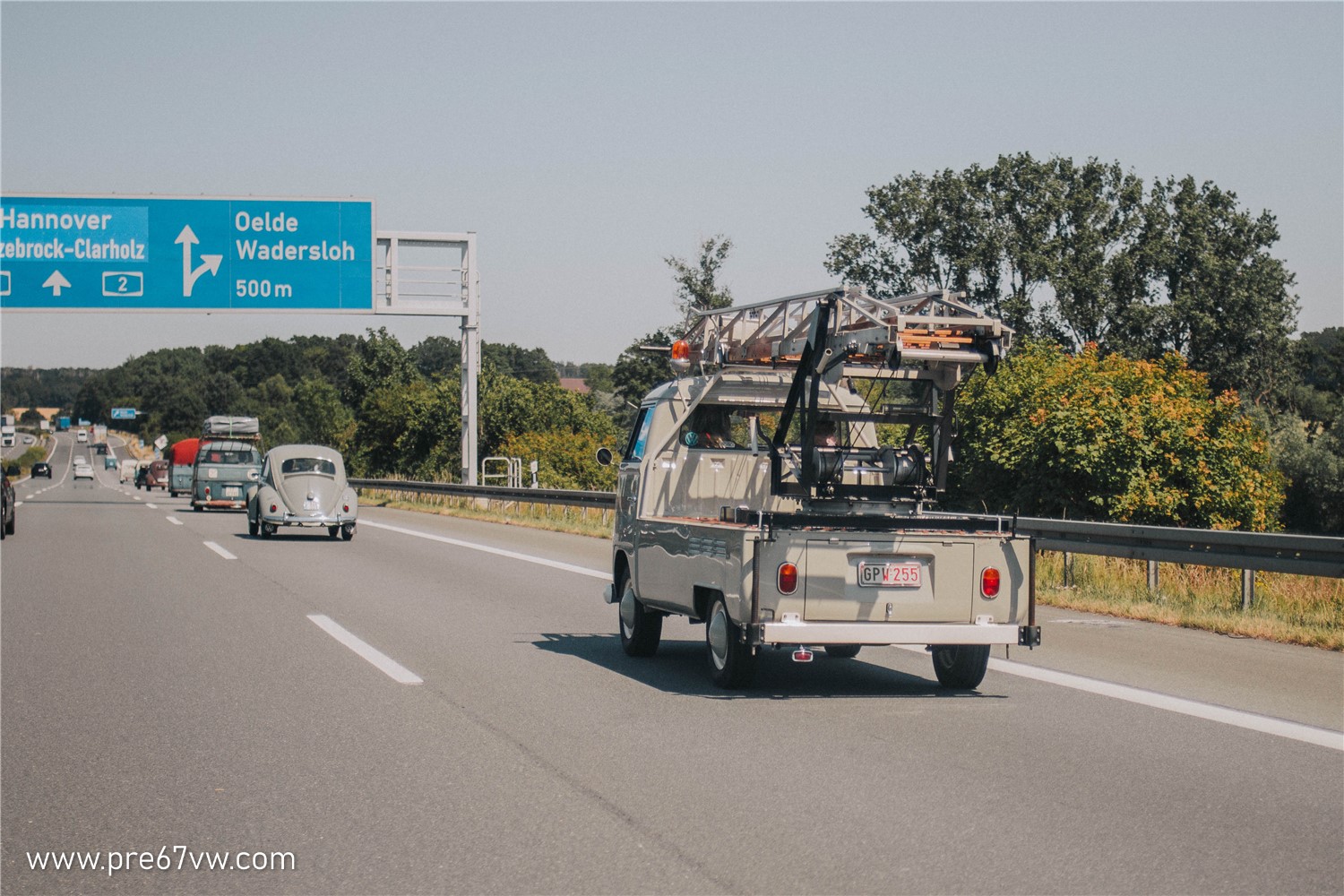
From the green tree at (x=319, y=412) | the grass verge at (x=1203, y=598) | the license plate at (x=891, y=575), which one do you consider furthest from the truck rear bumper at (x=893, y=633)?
the green tree at (x=319, y=412)

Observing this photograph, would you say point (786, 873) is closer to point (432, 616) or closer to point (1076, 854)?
point (1076, 854)

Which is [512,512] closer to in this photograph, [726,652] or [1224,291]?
[726,652]

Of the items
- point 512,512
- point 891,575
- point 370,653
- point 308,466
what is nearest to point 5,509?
point 308,466

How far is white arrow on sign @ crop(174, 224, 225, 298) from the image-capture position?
33.6 metres

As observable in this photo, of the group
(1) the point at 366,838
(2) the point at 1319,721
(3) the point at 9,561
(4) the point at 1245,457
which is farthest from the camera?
(4) the point at 1245,457

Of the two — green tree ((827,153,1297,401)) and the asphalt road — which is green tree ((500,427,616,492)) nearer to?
green tree ((827,153,1297,401))

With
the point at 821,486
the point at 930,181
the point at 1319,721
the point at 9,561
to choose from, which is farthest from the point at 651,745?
the point at 930,181

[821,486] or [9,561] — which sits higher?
[821,486]

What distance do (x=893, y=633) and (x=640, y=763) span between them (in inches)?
89.6

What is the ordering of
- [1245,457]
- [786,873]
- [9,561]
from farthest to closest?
[1245,457] → [9,561] → [786,873]

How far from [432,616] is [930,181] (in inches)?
2073

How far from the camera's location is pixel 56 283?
3325 centimetres

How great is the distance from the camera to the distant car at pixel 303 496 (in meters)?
25.5

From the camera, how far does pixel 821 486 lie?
9.59m
